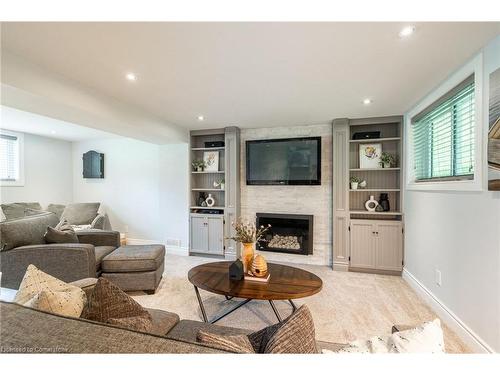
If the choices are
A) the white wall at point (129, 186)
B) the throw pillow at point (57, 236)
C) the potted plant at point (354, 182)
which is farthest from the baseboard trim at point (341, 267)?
the throw pillow at point (57, 236)

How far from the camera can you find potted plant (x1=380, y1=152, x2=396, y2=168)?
333cm

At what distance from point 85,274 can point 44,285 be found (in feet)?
4.78

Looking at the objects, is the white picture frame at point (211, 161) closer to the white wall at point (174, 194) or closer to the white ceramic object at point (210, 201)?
the white wall at point (174, 194)

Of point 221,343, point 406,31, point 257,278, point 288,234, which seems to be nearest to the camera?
→ point 221,343

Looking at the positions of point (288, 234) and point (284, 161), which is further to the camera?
point (288, 234)

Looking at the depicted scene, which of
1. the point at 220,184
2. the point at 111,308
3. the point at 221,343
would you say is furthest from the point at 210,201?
the point at 221,343

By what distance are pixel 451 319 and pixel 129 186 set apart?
5426 mm

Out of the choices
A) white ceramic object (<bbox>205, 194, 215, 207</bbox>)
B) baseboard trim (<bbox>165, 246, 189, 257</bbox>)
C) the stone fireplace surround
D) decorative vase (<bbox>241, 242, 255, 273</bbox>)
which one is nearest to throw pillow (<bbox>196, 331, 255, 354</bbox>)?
decorative vase (<bbox>241, 242, 255, 273</bbox>)

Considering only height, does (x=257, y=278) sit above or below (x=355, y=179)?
below

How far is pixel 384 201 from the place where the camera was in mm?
3391

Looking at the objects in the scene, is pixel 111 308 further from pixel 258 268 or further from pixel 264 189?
pixel 264 189

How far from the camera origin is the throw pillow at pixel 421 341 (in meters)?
0.77

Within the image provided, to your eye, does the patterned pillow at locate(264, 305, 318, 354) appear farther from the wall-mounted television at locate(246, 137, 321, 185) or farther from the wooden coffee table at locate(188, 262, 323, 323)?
the wall-mounted television at locate(246, 137, 321, 185)
